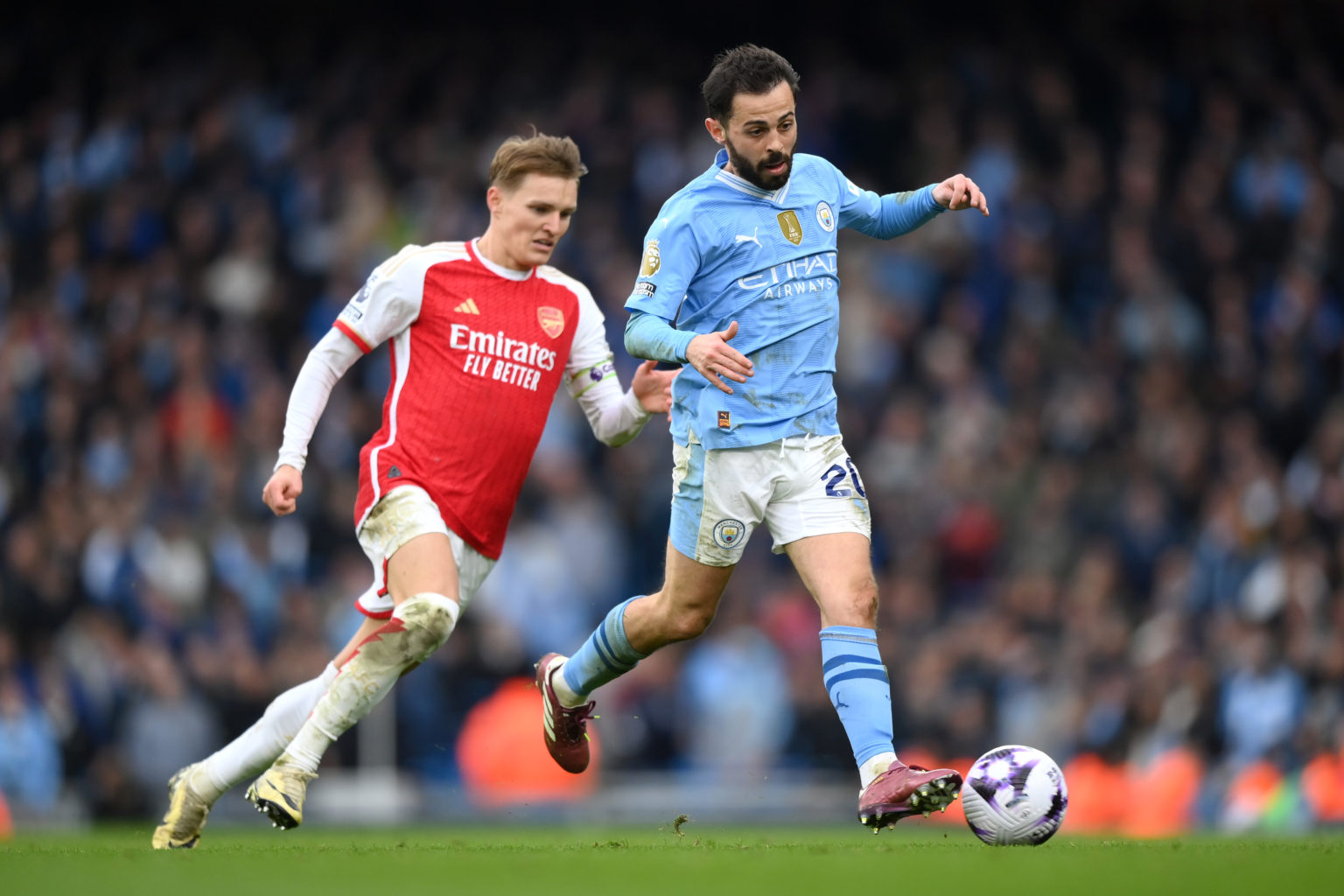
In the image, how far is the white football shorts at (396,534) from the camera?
6703 millimetres

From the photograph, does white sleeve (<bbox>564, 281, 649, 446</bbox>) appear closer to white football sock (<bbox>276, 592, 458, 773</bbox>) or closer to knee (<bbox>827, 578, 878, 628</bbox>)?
white football sock (<bbox>276, 592, 458, 773</bbox>)

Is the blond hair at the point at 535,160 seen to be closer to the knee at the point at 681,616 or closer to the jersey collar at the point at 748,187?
the jersey collar at the point at 748,187

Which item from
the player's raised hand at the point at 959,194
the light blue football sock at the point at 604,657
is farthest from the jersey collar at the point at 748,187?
the light blue football sock at the point at 604,657

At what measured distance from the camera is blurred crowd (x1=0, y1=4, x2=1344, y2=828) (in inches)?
492

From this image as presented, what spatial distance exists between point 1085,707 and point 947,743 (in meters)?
0.97

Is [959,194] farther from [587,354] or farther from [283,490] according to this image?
[283,490]

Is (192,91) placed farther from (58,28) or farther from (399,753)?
(399,753)

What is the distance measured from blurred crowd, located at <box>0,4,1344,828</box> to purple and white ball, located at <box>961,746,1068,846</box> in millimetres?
5553

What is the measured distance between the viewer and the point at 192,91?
17328 mm

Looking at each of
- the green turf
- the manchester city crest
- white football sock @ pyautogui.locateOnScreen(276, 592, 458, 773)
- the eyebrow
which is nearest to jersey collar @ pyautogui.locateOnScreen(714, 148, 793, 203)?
the eyebrow

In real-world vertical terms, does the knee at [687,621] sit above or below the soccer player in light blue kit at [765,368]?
below

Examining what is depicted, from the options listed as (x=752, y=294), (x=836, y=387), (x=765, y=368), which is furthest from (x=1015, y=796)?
(x=836, y=387)

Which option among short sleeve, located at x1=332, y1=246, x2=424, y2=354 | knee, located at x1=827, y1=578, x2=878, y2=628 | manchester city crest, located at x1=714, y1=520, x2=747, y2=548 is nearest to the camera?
knee, located at x1=827, y1=578, x2=878, y2=628

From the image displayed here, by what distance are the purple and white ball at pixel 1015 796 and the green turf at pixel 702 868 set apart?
107 mm
